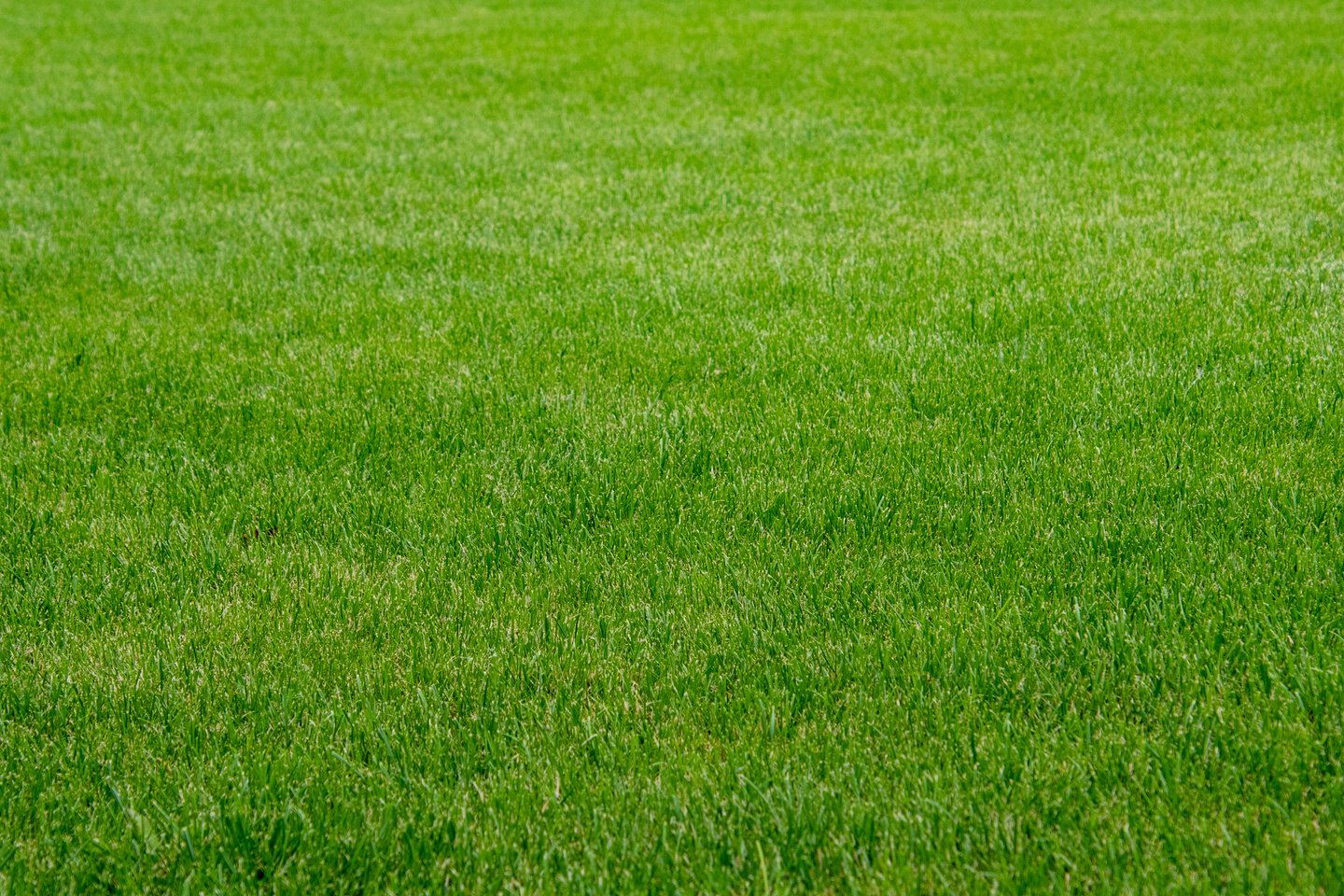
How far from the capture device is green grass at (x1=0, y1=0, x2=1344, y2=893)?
2734 millimetres

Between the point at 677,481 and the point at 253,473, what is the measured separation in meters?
1.57

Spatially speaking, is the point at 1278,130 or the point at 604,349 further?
the point at 1278,130

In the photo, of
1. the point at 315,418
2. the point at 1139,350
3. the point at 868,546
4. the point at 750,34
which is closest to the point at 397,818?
the point at 868,546

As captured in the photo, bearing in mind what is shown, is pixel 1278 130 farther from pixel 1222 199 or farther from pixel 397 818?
pixel 397 818

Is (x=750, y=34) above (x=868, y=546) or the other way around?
above

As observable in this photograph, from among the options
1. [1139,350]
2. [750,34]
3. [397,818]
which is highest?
[750,34]

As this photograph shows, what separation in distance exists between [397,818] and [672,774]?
24.8 inches

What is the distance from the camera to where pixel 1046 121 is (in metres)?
10.9

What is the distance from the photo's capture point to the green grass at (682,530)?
8.97ft

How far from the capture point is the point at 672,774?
2.89m

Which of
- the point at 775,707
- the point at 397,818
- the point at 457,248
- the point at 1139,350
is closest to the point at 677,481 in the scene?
the point at 775,707

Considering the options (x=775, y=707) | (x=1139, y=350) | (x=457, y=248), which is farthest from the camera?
(x=457, y=248)

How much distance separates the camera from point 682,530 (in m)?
4.01

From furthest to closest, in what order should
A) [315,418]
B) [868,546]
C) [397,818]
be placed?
1. [315,418]
2. [868,546]
3. [397,818]
